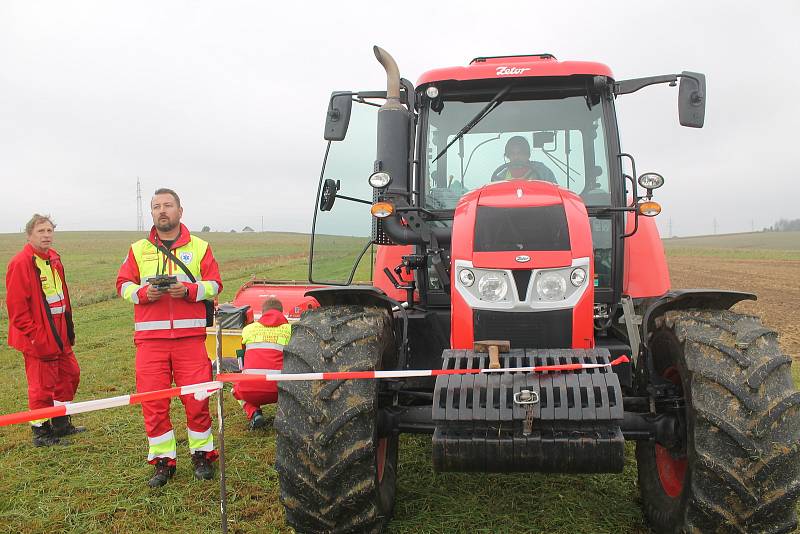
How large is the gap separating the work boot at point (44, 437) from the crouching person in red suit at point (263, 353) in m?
1.44

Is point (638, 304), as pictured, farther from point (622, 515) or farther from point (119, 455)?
point (119, 455)

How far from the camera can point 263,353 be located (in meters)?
5.50

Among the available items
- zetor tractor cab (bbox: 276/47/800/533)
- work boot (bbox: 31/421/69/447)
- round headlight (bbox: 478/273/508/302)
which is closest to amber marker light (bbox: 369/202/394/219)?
zetor tractor cab (bbox: 276/47/800/533)

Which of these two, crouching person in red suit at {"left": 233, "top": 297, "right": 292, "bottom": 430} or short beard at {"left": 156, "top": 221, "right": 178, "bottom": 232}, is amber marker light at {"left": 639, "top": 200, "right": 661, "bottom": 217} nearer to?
crouching person in red suit at {"left": 233, "top": 297, "right": 292, "bottom": 430}

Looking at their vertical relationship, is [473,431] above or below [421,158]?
Answer: below

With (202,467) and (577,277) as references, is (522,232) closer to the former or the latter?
(577,277)

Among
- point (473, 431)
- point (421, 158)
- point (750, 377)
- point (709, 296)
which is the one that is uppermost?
point (421, 158)

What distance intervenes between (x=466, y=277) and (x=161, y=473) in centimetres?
261

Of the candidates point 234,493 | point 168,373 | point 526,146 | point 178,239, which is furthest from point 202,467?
point 526,146

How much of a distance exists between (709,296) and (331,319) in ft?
6.24

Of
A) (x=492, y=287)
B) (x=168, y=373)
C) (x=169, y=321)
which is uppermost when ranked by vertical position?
(x=492, y=287)

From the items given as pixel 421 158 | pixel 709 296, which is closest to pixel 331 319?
pixel 421 158

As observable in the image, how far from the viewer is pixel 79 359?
373 inches

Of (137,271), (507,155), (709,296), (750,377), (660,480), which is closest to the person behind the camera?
(750,377)
